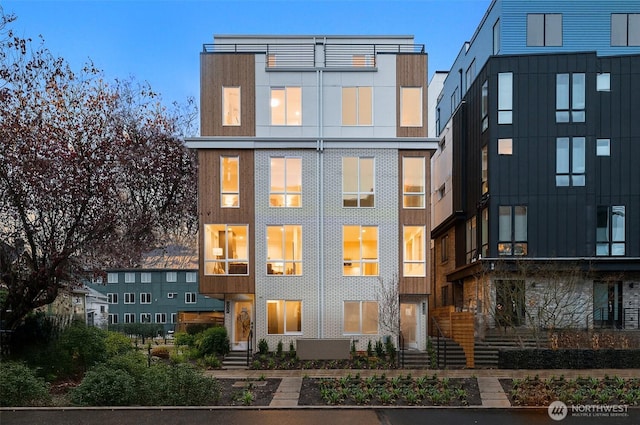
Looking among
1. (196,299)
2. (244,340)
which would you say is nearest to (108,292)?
(196,299)

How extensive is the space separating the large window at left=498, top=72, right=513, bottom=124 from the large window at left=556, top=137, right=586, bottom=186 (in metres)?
2.33

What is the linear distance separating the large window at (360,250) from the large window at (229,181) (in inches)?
178

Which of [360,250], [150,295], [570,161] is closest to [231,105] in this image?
[360,250]

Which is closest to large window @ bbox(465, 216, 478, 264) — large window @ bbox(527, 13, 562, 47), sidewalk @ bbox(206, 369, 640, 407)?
sidewalk @ bbox(206, 369, 640, 407)

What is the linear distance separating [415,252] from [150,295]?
43556 millimetres

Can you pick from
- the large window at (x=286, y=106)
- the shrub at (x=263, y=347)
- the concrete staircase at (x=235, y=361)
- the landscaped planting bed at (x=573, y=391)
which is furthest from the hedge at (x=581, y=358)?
the large window at (x=286, y=106)

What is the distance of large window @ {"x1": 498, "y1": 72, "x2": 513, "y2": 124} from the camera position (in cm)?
2214

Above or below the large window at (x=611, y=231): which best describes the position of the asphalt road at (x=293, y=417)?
A: below

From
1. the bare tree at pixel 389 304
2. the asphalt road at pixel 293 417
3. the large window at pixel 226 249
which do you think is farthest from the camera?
the large window at pixel 226 249

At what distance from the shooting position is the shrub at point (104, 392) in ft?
35.2

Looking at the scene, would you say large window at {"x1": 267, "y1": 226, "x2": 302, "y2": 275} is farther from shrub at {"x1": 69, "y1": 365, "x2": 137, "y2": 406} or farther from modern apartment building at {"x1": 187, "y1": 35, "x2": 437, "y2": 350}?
shrub at {"x1": 69, "y1": 365, "x2": 137, "y2": 406}

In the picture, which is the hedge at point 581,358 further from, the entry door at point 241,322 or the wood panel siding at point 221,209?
the wood panel siding at point 221,209

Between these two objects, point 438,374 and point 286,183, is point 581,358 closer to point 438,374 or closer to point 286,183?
point 438,374

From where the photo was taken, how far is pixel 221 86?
20.3 m
